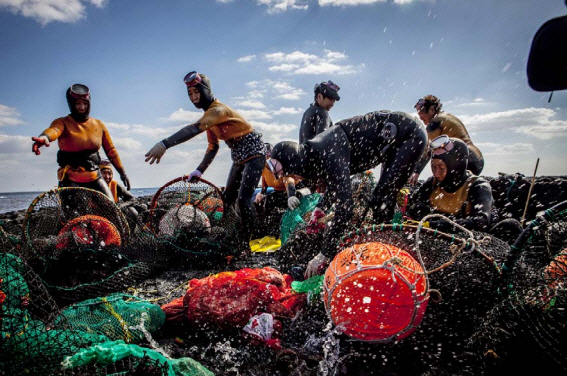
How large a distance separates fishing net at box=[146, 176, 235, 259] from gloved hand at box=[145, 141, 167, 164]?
35.3 inches

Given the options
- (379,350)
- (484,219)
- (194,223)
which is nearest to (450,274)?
(379,350)

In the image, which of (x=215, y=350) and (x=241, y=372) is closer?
(x=241, y=372)

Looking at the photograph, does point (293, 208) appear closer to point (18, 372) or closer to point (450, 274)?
point (450, 274)

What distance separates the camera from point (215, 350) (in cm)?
216

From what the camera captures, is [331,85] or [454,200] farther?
[331,85]

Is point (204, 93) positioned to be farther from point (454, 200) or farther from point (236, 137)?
point (454, 200)

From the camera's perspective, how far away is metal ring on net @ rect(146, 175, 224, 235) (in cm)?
481

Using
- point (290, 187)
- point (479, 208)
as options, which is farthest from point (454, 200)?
point (290, 187)

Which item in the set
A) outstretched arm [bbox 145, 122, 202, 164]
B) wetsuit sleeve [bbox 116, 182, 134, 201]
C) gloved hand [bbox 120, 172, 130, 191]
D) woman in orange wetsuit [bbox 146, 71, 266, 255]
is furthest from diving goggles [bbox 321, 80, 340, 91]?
wetsuit sleeve [bbox 116, 182, 134, 201]

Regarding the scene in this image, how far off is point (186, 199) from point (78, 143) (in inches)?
67.4

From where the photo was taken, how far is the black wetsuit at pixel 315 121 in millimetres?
4754

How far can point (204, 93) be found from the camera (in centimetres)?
436

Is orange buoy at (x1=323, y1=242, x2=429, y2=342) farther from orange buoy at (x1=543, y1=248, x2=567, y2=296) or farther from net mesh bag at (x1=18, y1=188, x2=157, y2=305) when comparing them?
net mesh bag at (x1=18, y1=188, x2=157, y2=305)

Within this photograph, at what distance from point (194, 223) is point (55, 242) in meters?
1.64
